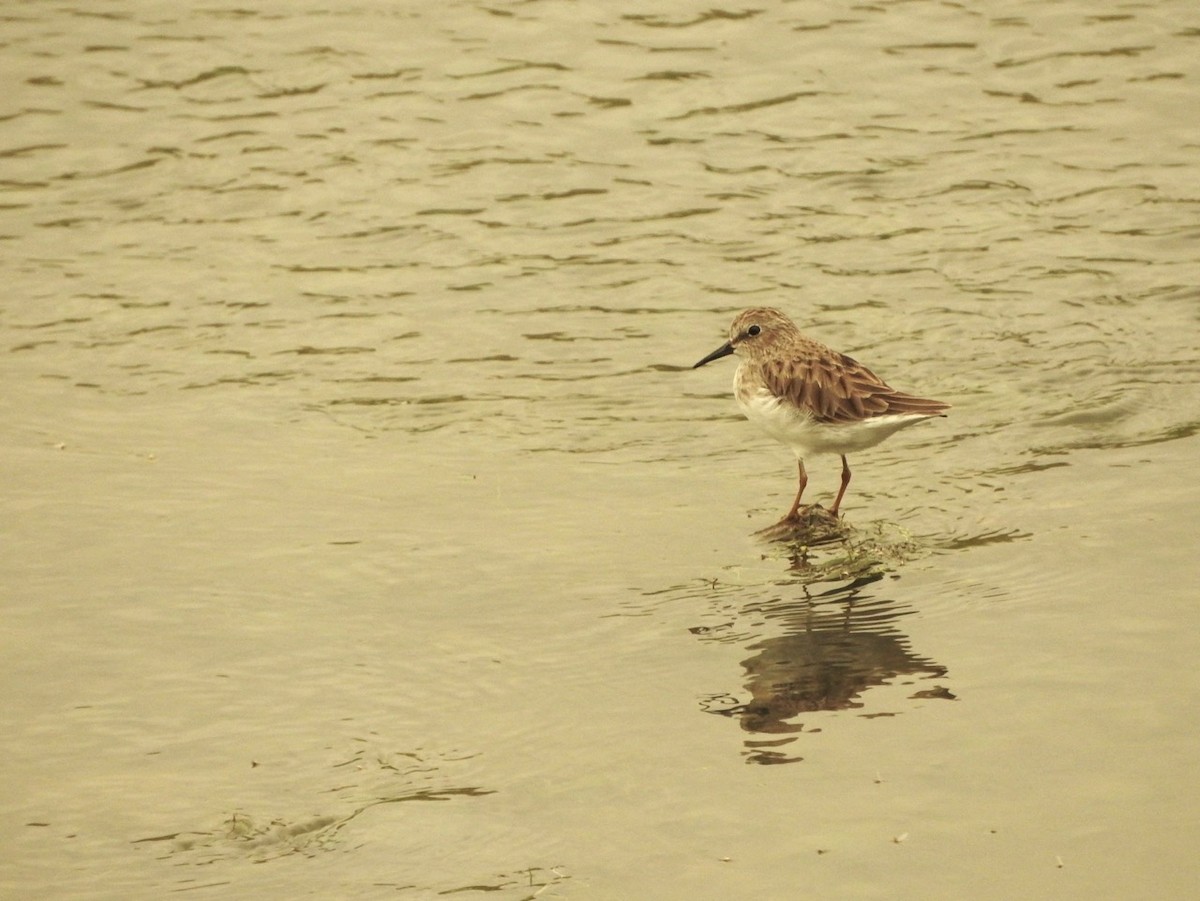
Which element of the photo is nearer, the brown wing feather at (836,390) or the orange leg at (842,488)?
the brown wing feather at (836,390)

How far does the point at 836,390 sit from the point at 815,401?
137mm

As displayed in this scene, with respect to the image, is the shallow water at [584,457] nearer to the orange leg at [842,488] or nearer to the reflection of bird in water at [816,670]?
the reflection of bird in water at [816,670]

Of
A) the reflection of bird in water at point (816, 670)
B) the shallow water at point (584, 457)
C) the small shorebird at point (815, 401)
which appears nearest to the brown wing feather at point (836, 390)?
the small shorebird at point (815, 401)

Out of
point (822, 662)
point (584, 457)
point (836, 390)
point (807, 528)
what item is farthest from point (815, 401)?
point (822, 662)

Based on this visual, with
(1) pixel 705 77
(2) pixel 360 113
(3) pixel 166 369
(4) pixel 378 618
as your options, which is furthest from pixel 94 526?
(1) pixel 705 77

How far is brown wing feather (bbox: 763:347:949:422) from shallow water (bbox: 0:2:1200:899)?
2.27ft

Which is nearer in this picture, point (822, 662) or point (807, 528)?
point (822, 662)

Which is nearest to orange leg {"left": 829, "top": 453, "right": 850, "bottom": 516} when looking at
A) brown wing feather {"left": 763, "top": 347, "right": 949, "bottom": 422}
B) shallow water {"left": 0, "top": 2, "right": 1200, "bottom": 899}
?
shallow water {"left": 0, "top": 2, "right": 1200, "bottom": 899}

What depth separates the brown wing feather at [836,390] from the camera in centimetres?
923

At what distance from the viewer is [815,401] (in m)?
9.45

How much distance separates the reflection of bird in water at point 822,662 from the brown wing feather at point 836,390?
4.55 ft

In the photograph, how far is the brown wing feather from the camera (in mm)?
9234

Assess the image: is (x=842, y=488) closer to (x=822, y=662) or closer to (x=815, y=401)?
(x=815, y=401)

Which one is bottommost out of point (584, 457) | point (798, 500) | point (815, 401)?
point (584, 457)
